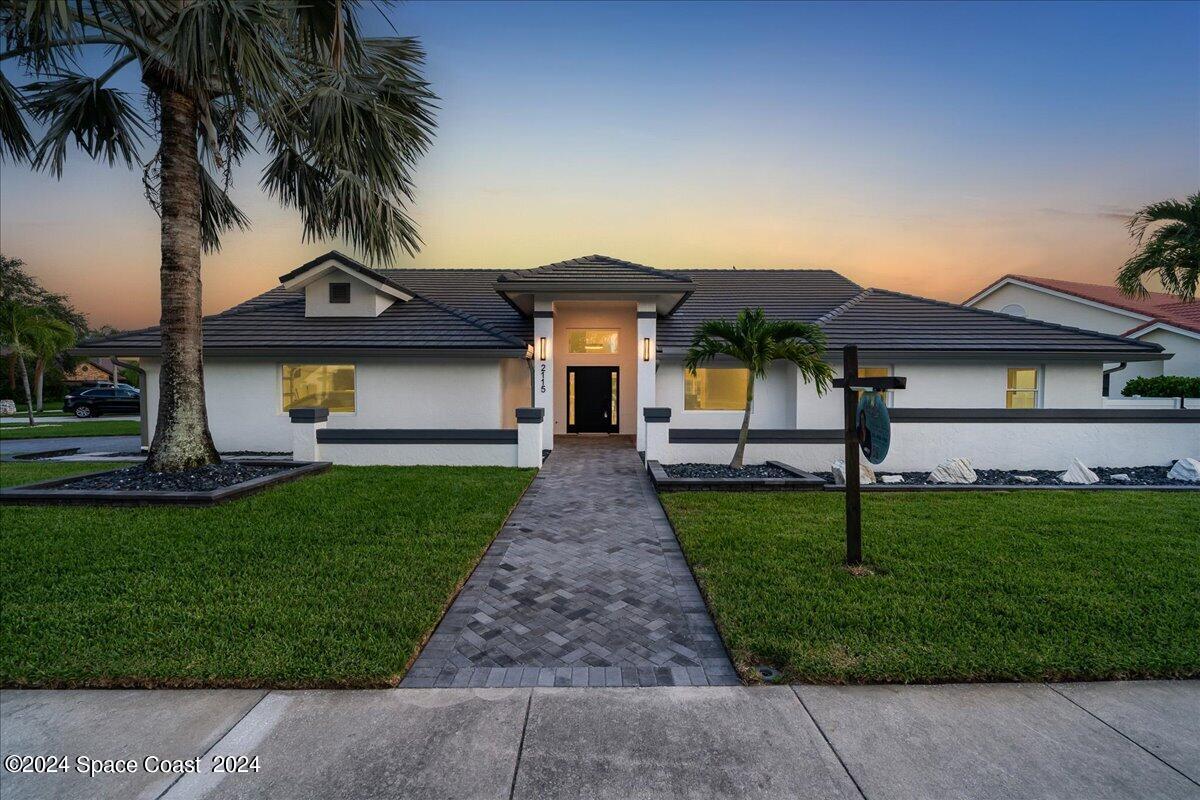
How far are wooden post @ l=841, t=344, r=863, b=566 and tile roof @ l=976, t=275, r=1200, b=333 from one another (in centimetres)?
2284

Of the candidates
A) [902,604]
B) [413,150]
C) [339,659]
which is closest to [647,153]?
[413,150]

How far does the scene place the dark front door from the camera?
1566 centimetres

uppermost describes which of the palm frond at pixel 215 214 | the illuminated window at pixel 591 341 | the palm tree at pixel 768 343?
the palm frond at pixel 215 214

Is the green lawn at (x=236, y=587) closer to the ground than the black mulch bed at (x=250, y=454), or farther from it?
closer to the ground

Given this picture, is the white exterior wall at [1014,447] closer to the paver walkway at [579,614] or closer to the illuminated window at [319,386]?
the paver walkway at [579,614]

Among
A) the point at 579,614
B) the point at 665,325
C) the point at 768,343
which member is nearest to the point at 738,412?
the point at 665,325

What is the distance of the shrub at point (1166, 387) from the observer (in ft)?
48.3

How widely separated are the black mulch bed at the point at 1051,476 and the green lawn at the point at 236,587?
744cm

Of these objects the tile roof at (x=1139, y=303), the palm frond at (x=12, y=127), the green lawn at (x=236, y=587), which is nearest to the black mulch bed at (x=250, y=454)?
the green lawn at (x=236, y=587)

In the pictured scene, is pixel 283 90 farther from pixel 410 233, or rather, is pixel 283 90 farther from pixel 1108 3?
pixel 1108 3

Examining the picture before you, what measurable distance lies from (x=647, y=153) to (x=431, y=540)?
14386 mm

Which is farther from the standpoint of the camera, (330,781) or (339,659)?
(339,659)

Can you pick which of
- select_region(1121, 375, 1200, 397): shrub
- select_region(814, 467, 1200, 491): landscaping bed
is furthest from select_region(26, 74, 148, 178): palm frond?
select_region(1121, 375, 1200, 397): shrub

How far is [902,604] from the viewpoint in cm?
406
